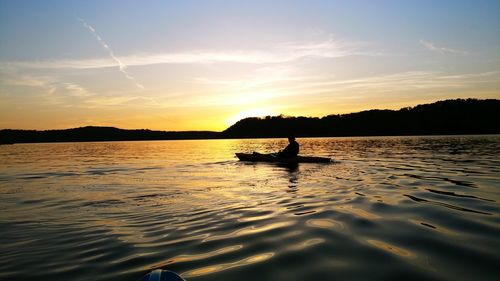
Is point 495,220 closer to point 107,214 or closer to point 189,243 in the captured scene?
point 189,243

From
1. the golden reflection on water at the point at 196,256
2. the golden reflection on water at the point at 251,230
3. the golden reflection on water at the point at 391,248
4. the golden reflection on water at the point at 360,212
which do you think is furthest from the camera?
the golden reflection on water at the point at 360,212

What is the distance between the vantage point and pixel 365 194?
10680mm

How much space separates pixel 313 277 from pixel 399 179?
1147cm

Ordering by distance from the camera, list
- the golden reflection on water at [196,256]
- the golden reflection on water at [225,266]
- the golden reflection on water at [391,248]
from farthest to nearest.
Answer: the golden reflection on water at [391,248]
the golden reflection on water at [196,256]
the golden reflection on water at [225,266]

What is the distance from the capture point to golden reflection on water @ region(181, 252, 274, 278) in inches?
174

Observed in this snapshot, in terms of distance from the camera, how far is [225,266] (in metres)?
4.64

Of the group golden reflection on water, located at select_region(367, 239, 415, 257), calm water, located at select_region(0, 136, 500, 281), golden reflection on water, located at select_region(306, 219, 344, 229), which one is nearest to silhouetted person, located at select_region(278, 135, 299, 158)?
calm water, located at select_region(0, 136, 500, 281)

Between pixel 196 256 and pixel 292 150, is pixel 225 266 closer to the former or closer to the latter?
pixel 196 256

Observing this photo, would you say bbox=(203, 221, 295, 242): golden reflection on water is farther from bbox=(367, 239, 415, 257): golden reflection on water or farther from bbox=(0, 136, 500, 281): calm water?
bbox=(367, 239, 415, 257): golden reflection on water

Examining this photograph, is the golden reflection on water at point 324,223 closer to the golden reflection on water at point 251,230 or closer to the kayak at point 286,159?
the golden reflection on water at point 251,230

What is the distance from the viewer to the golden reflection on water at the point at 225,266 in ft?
14.5

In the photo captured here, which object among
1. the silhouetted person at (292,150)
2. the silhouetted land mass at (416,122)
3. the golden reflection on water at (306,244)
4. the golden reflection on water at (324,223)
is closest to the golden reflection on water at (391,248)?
the golden reflection on water at (306,244)

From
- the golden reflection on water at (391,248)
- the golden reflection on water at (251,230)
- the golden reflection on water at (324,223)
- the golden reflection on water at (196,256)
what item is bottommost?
the golden reflection on water at (324,223)

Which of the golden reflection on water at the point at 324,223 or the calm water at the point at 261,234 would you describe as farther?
the golden reflection on water at the point at 324,223
